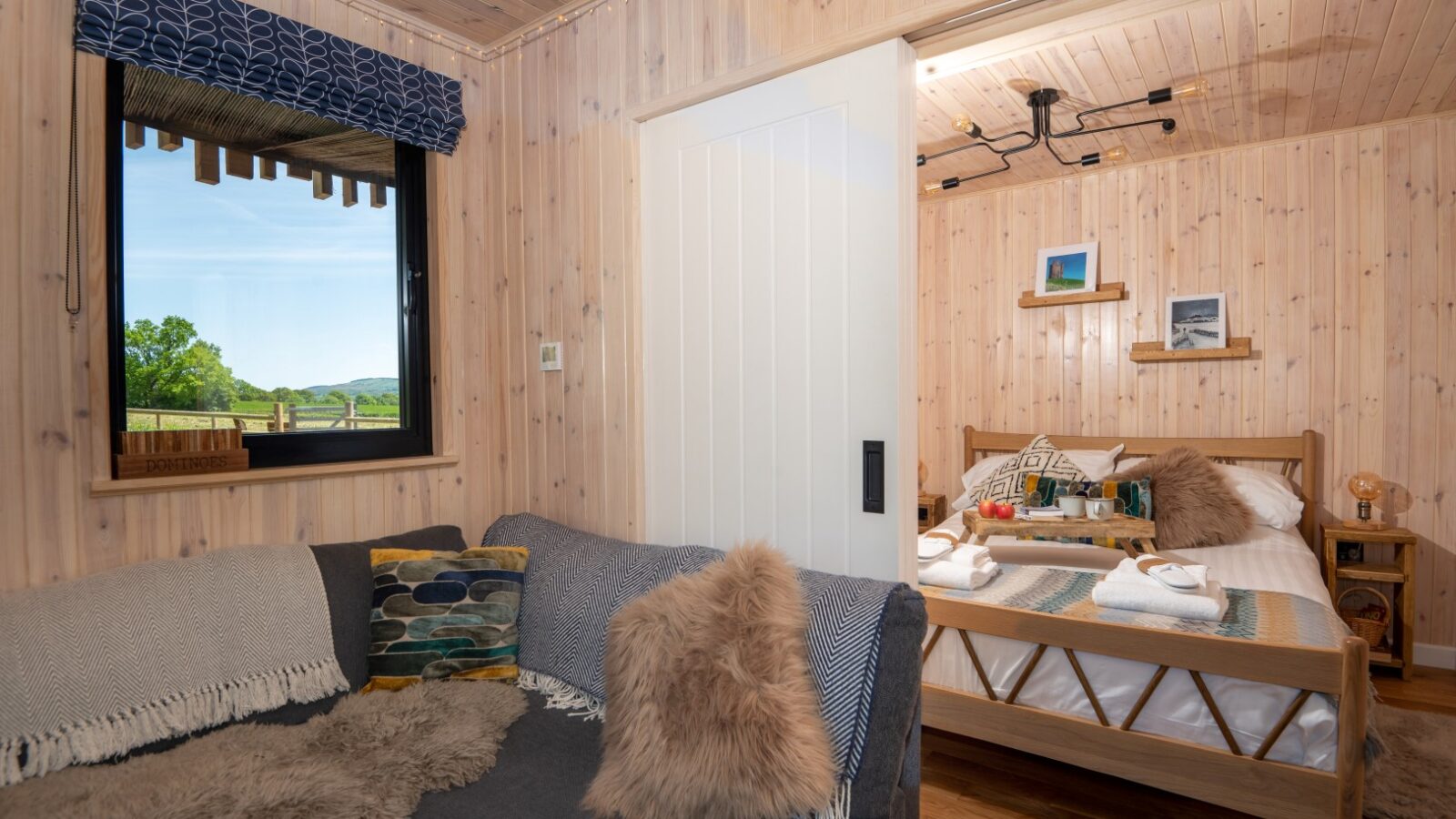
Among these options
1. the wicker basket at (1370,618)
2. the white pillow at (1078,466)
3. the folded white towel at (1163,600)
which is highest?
the white pillow at (1078,466)

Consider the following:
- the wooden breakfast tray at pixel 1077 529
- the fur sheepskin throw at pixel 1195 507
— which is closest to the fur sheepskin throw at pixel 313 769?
the wooden breakfast tray at pixel 1077 529

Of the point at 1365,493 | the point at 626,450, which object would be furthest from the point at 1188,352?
the point at 626,450

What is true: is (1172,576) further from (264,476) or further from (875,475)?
(264,476)

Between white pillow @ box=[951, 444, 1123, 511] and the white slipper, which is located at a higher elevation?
white pillow @ box=[951, 444, 1123, 511]

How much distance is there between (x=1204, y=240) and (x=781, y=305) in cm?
306

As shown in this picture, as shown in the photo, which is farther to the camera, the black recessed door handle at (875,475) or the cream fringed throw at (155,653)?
the black recessed door handle at (875,475)

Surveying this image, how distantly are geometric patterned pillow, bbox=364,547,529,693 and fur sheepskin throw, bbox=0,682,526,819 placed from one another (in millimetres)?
133

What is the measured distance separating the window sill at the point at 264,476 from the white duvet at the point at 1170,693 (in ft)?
6.10

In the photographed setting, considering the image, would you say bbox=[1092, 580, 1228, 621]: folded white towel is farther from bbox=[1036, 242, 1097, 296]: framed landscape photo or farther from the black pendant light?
bbox=[1036, 242, 1097, 296]: framed landscape photo

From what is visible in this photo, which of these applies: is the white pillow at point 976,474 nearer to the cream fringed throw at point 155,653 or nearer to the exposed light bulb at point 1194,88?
the exposed light bulb at point 1194,88

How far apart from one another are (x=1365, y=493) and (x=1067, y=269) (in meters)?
1.77

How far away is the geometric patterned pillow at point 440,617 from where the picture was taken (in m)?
1.97

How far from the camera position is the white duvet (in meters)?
1.88

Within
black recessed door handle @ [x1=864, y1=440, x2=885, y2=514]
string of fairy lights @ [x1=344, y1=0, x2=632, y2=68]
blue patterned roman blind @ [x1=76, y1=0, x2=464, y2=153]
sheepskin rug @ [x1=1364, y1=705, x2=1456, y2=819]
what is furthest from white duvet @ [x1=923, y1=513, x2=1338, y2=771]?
blue patterned roman blind @ [x1=76, y1=0, x2=464, y2=153]
